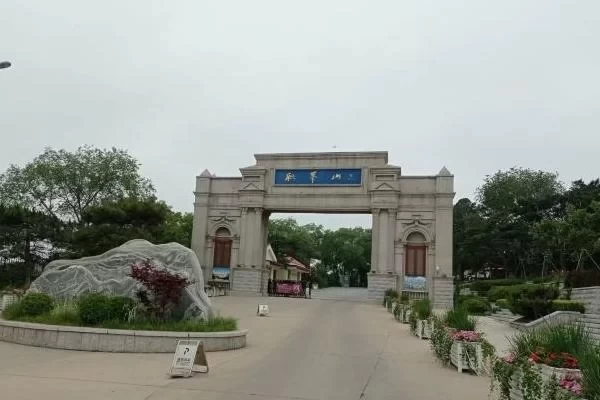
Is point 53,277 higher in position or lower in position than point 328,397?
higher

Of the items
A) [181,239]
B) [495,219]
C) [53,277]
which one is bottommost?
[53,277]

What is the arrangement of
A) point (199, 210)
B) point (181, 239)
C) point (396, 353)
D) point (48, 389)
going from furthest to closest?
point (181, 239)
point (199, 210)
point (396, 353)
point (48, 389)

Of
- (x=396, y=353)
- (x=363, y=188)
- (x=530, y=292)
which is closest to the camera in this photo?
(x=396, y=353)

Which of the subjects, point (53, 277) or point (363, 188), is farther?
point (363, 188)

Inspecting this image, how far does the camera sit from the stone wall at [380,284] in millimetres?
41031

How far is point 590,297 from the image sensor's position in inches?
939

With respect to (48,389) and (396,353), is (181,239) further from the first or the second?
(48,389)

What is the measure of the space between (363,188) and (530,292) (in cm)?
2164

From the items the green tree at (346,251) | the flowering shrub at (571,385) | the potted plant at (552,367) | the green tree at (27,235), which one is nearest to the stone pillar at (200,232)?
the green tree at (27,235)

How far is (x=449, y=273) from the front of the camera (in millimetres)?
40531

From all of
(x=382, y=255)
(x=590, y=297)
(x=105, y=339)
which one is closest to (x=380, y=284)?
(x=382, y=255)

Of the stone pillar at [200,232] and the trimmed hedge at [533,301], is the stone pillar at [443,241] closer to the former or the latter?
the trimmed hedge at [533,301]

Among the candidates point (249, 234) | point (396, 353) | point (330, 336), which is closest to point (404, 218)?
point (249, 234)

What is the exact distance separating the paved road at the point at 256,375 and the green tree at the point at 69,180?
113 ft
